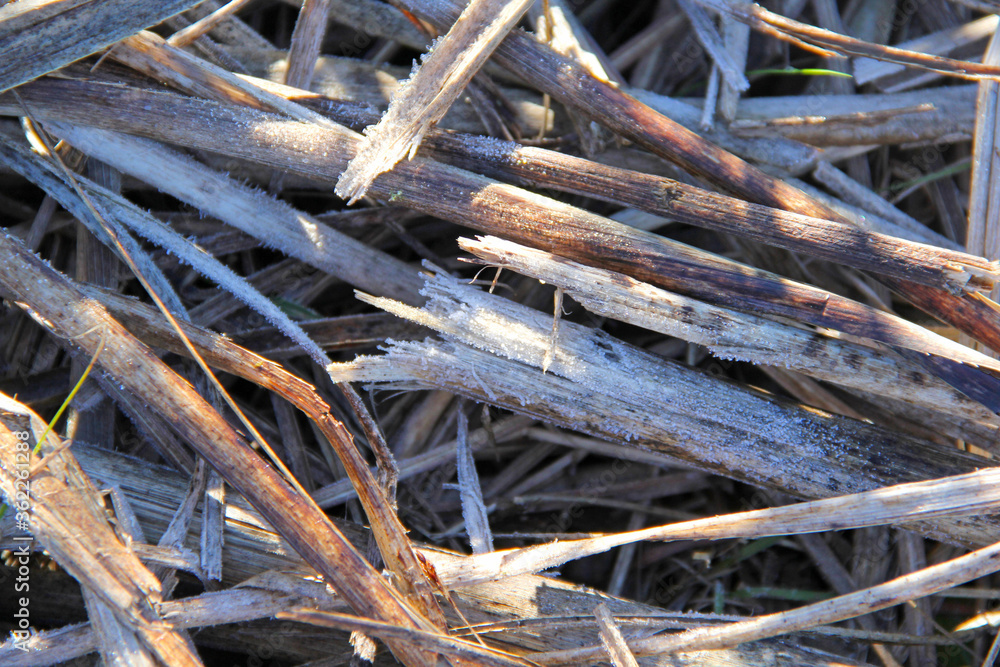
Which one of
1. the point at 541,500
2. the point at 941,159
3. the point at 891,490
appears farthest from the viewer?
the point at 941,159

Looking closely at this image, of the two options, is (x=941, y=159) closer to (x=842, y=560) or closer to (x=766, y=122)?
(x=766, y=122)

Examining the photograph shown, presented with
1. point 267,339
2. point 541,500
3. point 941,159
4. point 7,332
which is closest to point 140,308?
point 267,339

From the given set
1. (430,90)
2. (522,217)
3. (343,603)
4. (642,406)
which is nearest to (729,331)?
(642,406)

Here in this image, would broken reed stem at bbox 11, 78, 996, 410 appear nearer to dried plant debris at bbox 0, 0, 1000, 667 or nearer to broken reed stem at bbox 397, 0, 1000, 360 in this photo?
dried plant debris at bbox 0, 0, 1000, 667

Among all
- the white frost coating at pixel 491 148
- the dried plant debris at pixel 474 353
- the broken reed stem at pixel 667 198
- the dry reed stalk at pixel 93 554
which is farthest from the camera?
the white frost coating at pixel 491 148

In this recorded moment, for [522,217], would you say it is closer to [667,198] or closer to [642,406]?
[667,198]

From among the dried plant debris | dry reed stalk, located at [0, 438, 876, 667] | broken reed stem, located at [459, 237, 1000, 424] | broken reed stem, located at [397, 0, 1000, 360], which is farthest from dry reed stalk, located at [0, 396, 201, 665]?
broken reed stem, located at [397, 0, 1000, 360]

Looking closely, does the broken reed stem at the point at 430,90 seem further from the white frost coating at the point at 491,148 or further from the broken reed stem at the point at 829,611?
the broken reed stem at the point at 829,611

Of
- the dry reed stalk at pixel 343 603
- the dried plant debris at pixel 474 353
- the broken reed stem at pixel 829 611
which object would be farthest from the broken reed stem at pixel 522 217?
the dry reed stalk at pixel 343 603

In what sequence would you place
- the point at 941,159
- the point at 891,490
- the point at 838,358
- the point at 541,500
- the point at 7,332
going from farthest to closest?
Result: 1. the point at 941,159
2. the point at 541,500
3. the point at 7,332
4. the point at 838,358
5. the point at 891,490
